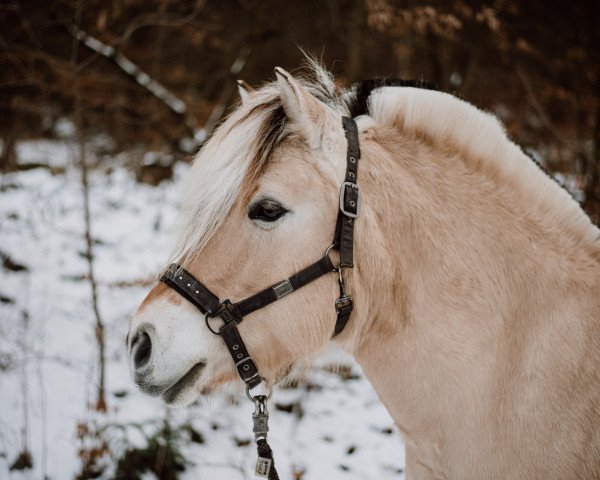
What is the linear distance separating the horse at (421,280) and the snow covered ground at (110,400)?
477mm

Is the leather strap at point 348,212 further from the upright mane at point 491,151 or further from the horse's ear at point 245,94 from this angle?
the horse's ear at point 245,94

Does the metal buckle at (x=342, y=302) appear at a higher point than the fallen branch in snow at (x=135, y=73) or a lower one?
lower

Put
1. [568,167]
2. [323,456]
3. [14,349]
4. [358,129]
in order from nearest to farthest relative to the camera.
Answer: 1. [358,129]
2. [323,456]
3. [14,349]
4. [568,167]

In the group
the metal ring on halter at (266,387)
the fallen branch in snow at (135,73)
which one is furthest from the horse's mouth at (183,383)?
the fallen branch in snow at (135,73)

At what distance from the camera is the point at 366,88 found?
212 cm

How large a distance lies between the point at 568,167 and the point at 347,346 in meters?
6.86

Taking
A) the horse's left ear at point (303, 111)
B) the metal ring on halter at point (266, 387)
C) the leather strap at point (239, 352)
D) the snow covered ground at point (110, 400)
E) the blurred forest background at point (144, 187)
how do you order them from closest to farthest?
the horse's left ear at point (303, 111), the leather strap at point (239, 352), the metal ring on halter at point (266, 387), the snow covered ground at point (110, 400), the blurred forest background at point (144, 187)

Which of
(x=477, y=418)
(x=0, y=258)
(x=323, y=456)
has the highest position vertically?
(x=0, y=258)

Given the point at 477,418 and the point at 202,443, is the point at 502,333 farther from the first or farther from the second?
the point at 202,443

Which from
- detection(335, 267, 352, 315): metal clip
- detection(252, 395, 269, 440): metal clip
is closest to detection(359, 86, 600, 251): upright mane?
detection(335, 267, 352, 315): metal clip

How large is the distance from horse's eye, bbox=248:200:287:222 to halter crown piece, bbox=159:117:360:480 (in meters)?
0.25

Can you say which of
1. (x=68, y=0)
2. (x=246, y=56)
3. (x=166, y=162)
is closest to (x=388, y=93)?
(x=68, y=0)

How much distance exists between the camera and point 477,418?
5.99 feet

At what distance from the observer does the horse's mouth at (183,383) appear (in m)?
1.80
